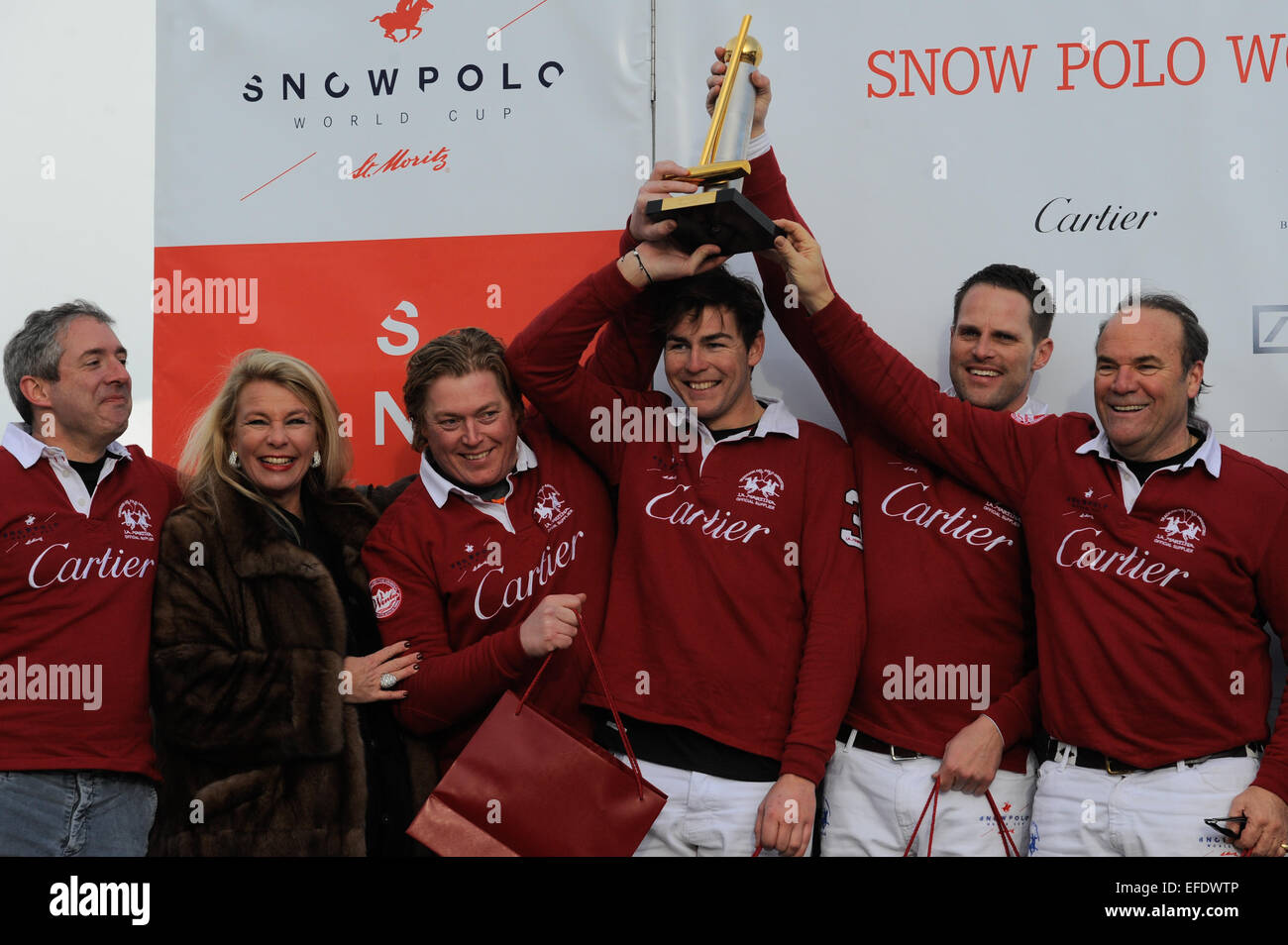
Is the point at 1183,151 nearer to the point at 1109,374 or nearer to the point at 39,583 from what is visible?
the point at 1109,374

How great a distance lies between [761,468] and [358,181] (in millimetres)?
1615

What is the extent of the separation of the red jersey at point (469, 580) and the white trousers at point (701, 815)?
0.92ft

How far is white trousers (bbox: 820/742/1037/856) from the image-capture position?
8.25ft

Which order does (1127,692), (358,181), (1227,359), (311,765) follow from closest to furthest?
(1127,692), (311,765), (1227,359), (358,181)

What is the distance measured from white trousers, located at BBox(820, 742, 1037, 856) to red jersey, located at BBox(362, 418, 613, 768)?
0.60m

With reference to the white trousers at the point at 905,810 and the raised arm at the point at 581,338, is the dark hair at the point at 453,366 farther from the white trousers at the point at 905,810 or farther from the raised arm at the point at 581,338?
the white trousers at the point at 905,810

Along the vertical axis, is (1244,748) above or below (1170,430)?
below

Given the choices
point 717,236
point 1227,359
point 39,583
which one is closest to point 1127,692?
point 1227,359

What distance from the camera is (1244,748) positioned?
2.44 metres

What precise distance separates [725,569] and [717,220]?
0.77 m

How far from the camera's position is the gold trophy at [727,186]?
2.53m

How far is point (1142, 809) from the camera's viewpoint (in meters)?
2.38

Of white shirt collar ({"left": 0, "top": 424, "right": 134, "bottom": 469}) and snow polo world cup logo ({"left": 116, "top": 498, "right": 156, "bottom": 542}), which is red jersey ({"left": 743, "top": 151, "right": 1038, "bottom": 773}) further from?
white shirt collar ({"left": 0, "top": 424, "right": 134, "bottom": 469})

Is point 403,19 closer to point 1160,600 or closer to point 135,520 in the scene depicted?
point 135,520
